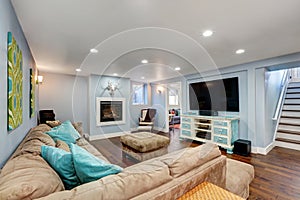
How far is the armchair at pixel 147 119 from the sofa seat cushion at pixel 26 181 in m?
4.67

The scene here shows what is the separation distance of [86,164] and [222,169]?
114 cm

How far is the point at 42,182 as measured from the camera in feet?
2.57

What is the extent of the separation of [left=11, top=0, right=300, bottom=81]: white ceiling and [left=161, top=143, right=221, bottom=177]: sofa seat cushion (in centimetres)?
139

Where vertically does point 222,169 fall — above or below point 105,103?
below

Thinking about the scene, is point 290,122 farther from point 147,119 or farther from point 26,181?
point 26,181

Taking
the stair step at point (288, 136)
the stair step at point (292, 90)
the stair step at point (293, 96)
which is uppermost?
the stair step at point (292, 90)

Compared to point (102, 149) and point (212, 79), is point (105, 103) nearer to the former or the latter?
point (102, 149)

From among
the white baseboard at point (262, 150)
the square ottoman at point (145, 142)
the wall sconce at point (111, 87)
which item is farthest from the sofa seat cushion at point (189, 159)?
the wall sconce at point (111, 87)

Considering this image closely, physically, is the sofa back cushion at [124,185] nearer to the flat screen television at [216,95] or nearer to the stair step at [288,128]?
the flat screen television at [216,95]

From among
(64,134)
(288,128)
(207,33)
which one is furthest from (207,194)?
(288,128)

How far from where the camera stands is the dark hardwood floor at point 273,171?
1964mm

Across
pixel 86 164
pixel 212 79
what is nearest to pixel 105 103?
pixel 212 79

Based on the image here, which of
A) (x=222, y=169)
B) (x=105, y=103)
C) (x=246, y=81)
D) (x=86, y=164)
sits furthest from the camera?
(x=105, y=103)

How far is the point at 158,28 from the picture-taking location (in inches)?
77.4
